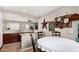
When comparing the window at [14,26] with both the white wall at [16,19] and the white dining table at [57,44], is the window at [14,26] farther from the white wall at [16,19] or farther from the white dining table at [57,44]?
the white dining table at [57,44]

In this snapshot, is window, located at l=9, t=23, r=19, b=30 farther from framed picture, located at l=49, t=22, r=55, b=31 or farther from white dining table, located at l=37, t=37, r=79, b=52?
framed picture, located at l=49, t=22, r=55, b=31

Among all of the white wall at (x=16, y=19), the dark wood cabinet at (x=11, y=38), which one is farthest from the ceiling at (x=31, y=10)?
the dark wood cabinet at (x=11, y=38)

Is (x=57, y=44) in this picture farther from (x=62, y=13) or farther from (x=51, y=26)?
(x=62, y=13)

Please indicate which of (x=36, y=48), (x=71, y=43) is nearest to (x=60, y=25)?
(x=71, y=43)

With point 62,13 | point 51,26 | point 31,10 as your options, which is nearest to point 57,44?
point 51,26

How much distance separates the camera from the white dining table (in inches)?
59.2

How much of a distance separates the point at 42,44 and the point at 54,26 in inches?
15.1

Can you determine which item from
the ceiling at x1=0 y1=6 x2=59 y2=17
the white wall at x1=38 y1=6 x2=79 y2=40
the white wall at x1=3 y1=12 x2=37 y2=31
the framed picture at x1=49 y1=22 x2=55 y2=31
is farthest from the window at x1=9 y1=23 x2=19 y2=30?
the framed picture at x1=49 y1=22 x2=55 y2=31

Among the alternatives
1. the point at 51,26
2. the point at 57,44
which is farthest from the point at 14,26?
the point at 57,44

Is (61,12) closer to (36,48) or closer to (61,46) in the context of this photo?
(61,46)

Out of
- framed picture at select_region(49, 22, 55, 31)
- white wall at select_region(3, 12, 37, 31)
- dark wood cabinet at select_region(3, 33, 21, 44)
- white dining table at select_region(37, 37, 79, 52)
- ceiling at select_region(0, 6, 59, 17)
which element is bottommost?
white dining table at select_region(37, 37, 79, 52)

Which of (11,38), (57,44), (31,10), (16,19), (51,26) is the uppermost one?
(31,10)

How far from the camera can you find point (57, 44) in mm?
1579

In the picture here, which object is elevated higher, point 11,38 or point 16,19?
point 16,19
